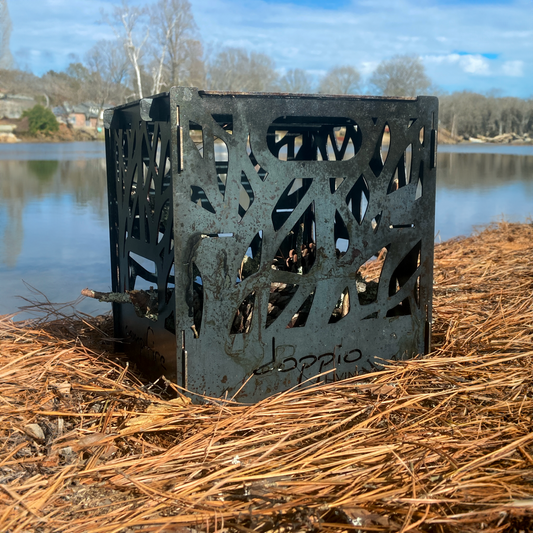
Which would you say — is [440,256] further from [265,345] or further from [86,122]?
[86,122]

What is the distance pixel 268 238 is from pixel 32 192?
8658mm

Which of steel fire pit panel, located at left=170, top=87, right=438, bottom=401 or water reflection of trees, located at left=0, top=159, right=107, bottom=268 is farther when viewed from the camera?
water reflection of trees, located at left=0, top=159, right=107, bottom=268

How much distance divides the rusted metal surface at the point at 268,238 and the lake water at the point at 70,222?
180 centimetres

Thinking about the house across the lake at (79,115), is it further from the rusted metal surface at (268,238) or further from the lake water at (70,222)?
the rusted metal surface at (268,238)

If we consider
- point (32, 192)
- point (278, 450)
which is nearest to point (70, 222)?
point (32, 192)

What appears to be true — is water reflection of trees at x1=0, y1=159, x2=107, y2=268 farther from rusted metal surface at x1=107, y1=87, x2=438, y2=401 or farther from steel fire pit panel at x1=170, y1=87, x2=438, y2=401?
steel fire pit panel at x1=170, y1=87, x2=438, y2=401

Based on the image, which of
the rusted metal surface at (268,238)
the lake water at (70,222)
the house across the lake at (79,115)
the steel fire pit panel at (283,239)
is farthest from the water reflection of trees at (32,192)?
the house across the lake at (79,115)

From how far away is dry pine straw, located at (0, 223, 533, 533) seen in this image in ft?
4.00

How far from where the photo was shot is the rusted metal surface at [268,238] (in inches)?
71.1

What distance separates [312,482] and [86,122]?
62046 mm

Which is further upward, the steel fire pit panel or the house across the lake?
the house across the lake

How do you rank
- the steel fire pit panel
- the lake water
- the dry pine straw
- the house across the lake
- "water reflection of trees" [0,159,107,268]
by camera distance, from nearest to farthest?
the dry pine straw
the steel fire pit panel
the lake water
"water reflection of trees" [0,159,107,268]
the house across the lake

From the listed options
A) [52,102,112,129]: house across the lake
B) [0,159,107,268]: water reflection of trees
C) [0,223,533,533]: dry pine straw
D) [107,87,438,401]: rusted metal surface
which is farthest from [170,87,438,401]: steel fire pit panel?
[52,102,112,129]: house across the lake

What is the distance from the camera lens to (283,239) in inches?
77.9
